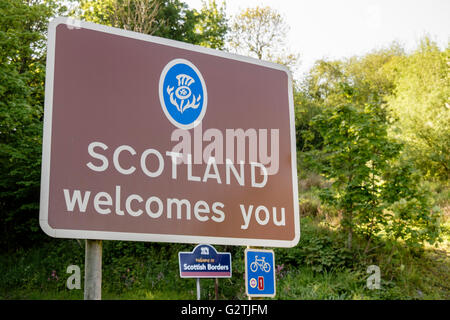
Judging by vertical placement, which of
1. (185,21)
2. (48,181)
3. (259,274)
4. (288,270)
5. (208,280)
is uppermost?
(185,21)

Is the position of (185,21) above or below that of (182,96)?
above

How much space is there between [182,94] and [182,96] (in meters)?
0.01

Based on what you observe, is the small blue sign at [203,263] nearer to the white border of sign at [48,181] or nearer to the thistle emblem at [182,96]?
the white border of sign at [48,181]

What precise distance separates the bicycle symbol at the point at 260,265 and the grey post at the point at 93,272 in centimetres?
84

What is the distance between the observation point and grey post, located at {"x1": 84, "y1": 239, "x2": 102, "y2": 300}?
183 centimetres

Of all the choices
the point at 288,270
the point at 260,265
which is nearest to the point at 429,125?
the point at 288,270

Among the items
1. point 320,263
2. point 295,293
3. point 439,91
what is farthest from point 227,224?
point 439,91

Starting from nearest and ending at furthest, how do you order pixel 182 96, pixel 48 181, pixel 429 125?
pixel 48 181
pixel 182 96
pixel 429 125

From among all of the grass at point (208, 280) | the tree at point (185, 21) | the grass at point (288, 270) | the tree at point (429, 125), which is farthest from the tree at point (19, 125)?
the tree at point (429, 125)

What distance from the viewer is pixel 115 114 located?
2.03m

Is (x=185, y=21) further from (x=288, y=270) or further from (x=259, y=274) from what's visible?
(x=259, y=274)

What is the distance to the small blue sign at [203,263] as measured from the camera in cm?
834

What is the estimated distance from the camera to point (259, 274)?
238 cm

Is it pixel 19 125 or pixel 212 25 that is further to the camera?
pixel 212 25
